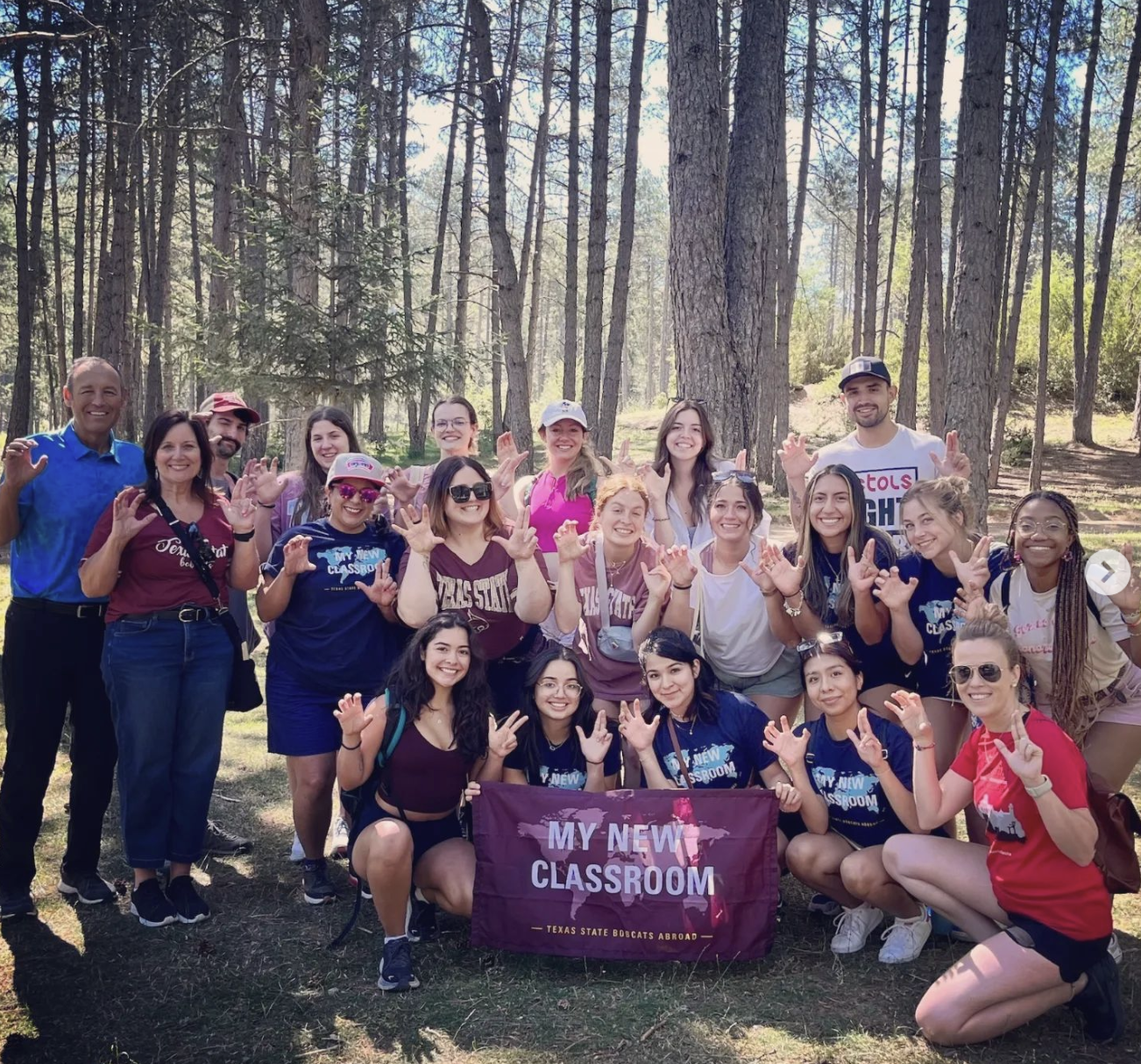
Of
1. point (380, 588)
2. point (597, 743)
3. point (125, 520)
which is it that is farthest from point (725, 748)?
point (125, 520)

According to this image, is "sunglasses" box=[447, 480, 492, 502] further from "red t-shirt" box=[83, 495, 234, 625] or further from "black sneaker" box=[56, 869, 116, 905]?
"black sneaker" box=[56, 869, 116, 905]

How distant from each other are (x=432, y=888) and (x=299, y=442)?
985 cm

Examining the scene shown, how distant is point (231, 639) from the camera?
4.57 metres

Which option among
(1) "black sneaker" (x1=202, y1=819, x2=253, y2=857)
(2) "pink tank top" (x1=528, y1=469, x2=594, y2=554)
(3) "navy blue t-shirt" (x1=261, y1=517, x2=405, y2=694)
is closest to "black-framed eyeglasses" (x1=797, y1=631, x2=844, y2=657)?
(2) "pink tank top" (x1=528, y1=469, x2=594, y2=554)

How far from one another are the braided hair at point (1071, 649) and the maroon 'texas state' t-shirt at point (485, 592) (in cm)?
238

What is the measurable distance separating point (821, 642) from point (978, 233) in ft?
22.8

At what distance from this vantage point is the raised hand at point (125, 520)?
4113mm

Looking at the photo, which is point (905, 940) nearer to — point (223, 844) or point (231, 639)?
point (231, 639)

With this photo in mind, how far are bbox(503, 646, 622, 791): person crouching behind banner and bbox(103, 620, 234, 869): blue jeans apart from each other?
142cm

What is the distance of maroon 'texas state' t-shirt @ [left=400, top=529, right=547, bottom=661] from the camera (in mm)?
4543

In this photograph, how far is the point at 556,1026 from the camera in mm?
3561

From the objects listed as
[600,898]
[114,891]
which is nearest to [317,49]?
[114,891]

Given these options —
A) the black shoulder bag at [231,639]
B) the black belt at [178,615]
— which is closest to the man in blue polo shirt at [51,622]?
the black belt at [178,615]

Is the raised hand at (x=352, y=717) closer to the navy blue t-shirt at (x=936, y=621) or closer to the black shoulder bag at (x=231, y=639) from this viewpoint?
the black shoulder bag at (x=231, y=639)
